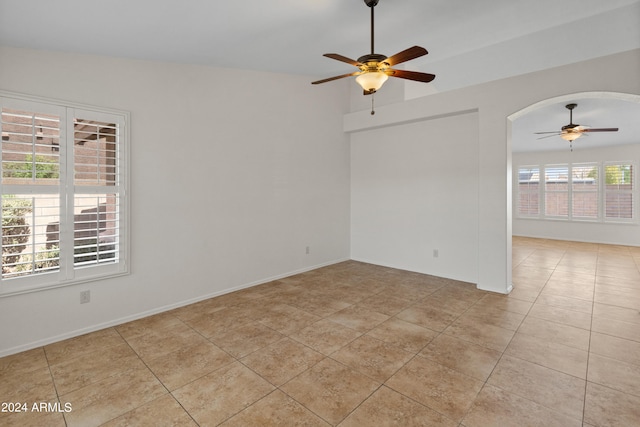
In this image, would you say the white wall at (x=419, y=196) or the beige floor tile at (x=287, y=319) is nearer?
the beige floor tile at (x=287, y=319)

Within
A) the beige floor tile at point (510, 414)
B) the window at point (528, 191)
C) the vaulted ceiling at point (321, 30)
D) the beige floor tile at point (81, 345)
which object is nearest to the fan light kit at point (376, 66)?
the vaulted ceiling at point (321, 30)

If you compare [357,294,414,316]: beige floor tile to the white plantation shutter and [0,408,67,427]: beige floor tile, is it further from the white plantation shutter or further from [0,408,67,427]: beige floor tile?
the white plantation shutter

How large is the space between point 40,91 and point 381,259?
538 cm

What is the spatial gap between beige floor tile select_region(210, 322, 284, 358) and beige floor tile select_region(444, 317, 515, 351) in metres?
1.84

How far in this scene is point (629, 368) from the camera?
249cm

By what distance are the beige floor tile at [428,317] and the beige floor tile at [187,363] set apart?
6.58ft

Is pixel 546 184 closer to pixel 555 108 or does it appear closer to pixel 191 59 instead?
pixel 555 108

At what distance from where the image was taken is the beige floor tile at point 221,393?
198 centimetres

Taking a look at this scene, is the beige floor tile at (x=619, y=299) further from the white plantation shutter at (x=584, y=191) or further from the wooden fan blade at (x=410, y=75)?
the white plantation shutter at (x=584, y=191)

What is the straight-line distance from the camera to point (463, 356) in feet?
8.78

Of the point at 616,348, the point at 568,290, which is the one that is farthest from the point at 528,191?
the point at 616,348

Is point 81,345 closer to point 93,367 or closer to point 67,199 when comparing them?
point 93,367

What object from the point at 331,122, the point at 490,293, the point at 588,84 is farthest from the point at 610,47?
the point at 331,122

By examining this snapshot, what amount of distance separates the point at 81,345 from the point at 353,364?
259 cm
